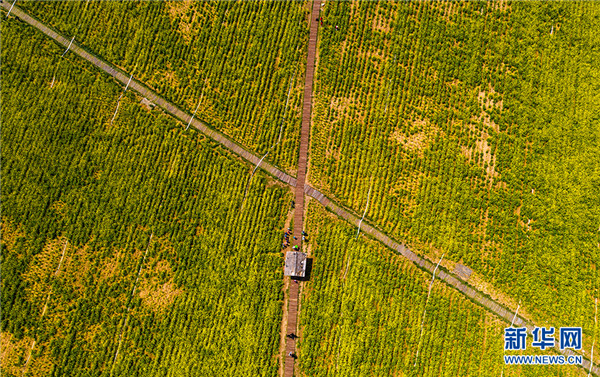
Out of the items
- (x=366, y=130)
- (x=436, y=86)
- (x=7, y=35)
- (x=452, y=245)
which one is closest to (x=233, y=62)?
(x=366, y=130)

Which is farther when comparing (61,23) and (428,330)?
(61,23)

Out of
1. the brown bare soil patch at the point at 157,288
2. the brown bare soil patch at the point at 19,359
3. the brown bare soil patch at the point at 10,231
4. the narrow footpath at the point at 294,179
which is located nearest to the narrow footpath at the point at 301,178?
the narrow footpath at the point at 294,179

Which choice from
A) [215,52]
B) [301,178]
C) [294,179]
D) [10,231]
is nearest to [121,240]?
[10,231]

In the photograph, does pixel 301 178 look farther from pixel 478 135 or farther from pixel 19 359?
pixel 19 359

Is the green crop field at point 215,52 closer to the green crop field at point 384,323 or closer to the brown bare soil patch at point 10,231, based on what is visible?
the green crop field at point 384,323

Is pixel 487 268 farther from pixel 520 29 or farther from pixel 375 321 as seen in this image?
pixel 520 29
